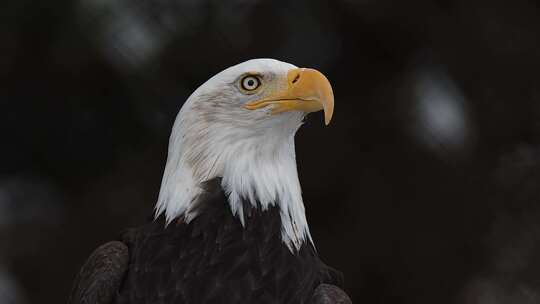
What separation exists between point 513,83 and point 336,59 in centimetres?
90

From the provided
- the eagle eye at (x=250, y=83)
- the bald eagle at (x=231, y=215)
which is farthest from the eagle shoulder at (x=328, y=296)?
the eagle eye at (x=250, y=83)

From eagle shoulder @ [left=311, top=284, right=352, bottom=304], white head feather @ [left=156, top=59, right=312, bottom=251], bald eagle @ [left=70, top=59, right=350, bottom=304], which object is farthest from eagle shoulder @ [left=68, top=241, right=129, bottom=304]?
eagle shoulder @ [left=311, top=284, right=352, bottom=304]

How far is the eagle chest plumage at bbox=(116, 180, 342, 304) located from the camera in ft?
8.64

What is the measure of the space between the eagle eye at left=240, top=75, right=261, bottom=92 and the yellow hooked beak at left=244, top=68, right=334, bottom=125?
4 centimetres

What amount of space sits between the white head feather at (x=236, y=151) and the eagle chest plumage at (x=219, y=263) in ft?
0.14

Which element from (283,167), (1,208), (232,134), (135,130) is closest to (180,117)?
(232,134)

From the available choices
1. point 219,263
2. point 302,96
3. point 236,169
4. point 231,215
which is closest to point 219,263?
point 219,263

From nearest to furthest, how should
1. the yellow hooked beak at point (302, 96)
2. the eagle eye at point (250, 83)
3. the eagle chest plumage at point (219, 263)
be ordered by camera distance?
the eagle chest plumage at point (219, 263) < the yellow hooked beak at point (302, 96) < the eagle eye at point (250, 83)

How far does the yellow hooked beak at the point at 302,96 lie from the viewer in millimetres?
2734

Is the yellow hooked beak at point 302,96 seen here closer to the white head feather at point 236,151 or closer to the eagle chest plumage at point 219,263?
the white head feather at point 236,151

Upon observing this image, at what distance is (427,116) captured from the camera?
14.6ft

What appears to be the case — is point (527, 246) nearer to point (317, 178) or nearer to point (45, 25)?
point (317, 178)

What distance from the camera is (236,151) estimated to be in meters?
2.85

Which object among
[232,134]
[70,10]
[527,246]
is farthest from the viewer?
[527,246]
